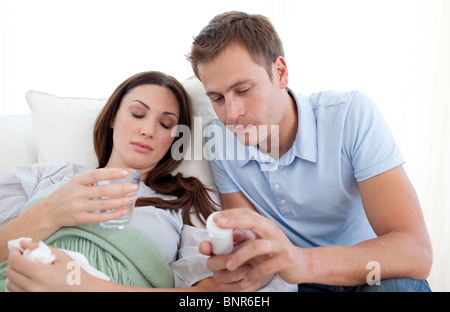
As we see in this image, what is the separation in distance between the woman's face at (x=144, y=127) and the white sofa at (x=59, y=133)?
17cm

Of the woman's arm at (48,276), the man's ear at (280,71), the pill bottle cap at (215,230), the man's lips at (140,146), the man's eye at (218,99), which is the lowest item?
the woman's arm at (48,276)

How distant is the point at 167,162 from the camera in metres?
1.89

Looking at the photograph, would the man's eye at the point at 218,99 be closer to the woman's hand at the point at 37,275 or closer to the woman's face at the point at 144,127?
the woman's face at the point at 144,127

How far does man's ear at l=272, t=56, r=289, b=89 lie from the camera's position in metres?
1.57

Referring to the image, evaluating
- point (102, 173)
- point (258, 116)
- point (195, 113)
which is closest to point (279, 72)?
point (258, 116)

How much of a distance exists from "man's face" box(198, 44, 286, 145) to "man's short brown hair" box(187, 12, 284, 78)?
3cm

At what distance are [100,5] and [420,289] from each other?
2.42 metres

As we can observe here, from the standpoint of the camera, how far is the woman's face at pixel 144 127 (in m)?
1.75

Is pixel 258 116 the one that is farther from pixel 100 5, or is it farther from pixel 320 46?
pixel 100 5

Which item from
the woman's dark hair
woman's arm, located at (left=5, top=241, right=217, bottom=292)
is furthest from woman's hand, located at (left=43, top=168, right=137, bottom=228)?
the woman's dark hair

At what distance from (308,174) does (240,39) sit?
60 cm

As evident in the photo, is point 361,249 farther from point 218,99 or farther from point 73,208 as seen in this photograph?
point 73,208

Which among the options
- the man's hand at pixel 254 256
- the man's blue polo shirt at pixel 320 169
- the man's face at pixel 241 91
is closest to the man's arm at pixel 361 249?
the man's hand at pixel 254 256

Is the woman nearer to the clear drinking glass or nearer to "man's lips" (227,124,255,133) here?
the clear drinking glass
